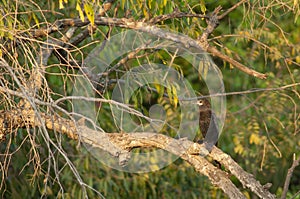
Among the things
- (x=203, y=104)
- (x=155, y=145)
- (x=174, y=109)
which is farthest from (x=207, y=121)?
(x=174, y=109)

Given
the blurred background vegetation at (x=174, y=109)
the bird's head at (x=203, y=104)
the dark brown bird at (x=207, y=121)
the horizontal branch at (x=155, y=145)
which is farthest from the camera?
the bird's head at (x=203, y=104)

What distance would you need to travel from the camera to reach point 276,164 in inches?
291

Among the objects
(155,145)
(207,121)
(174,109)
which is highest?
(155,145)

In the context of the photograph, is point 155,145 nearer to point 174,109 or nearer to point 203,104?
point 203,104

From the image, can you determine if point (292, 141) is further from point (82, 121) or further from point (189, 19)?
point (82, 121)

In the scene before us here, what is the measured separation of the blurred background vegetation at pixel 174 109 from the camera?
12.3ft

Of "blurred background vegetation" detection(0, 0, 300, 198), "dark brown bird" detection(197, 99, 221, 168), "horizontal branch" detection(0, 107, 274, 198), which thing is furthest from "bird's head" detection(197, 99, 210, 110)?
"horizontal branch" detection(0, 107, 274, 198)

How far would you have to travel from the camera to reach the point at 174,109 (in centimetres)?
647

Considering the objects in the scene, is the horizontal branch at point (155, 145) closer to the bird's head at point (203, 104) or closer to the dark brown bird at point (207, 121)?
the dark brown bird at point (207, 121)

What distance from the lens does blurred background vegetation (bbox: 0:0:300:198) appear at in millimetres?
3752

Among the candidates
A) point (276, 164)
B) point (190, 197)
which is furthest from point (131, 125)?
point (276, 164)

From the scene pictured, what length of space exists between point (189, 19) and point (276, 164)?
3686 millimetres

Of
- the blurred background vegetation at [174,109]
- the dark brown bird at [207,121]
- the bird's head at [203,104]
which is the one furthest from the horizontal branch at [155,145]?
the bird's head at [203,104]

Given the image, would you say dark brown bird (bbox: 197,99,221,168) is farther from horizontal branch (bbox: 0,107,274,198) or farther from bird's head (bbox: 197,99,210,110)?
horizontal branch (bbox: 0,107,274,198)
